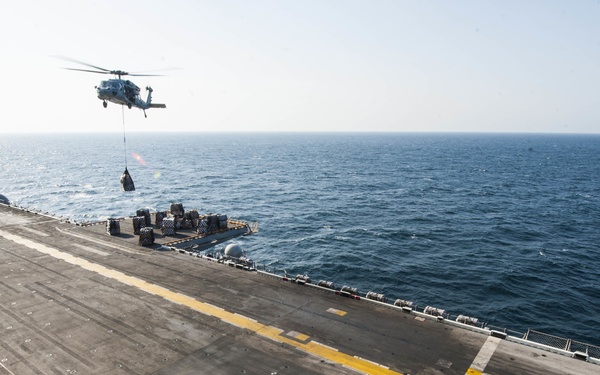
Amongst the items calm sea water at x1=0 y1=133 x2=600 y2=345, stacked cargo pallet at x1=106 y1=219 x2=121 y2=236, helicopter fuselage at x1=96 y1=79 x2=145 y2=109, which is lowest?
calm sea water at x1=0 y1=133 x2=600 y2=345

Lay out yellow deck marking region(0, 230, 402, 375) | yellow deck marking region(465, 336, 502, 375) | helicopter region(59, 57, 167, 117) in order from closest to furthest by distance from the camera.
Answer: yellow deck marking region(465, 336, 502, 375), yellow deck marking region(0, 230, 402, 375), helicopter region(59, 57, 167, 117)

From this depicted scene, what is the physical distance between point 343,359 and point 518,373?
10747 millimetres

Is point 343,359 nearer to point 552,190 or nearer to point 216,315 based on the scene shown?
point 216,315

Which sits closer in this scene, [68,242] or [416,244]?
[68,242]

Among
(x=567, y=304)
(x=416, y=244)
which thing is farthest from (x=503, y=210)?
(x=567, y=304)

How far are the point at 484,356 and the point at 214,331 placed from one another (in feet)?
62.4

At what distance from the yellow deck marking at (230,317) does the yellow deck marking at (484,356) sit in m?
5.01

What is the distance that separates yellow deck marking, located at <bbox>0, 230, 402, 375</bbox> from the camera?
82.2ft

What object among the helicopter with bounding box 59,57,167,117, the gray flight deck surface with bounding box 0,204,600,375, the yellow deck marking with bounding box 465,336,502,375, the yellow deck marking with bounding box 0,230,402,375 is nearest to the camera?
the yellow deck marking with bounding box 465,336,502,375

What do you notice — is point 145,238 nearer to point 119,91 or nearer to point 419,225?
point 119,91

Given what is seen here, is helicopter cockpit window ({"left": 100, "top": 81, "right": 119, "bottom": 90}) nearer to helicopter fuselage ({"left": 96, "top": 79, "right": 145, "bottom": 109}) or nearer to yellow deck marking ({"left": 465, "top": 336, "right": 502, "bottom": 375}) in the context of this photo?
helicopter fuselage ({"left": 96, "top": 79, "right": 145, "bottom": 109})

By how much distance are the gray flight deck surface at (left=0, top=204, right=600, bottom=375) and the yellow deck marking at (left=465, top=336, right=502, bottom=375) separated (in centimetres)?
7

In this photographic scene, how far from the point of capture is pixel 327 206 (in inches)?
4018

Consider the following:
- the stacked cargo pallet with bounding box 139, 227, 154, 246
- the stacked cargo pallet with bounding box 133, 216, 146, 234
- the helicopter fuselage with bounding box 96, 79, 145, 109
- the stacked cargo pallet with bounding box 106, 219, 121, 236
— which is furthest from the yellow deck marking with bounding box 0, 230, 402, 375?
the helicopter fuselage with bounding box 96, 79, 145, 109
